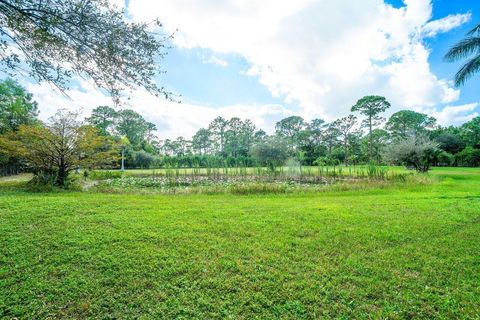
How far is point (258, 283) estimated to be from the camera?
2.60 m

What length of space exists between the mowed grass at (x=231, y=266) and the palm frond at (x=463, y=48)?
35.8 ft

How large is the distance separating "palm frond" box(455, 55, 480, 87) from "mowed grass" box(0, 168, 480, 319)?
34.6 ft

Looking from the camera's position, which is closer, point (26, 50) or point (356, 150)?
point (26, 50)

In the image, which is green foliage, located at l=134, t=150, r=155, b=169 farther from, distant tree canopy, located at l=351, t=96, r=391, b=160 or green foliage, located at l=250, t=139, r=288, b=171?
distant tree canopy, located at l=351, t=96, r=391, b=160

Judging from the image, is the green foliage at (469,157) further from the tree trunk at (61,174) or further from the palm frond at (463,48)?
the tree trunk at (61,174)

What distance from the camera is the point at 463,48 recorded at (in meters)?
11.2

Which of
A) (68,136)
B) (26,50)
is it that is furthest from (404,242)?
(68,136)

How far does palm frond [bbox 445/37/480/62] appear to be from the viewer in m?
10.9

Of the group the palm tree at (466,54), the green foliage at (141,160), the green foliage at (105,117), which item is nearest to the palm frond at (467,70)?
the palm tree at (466,54)

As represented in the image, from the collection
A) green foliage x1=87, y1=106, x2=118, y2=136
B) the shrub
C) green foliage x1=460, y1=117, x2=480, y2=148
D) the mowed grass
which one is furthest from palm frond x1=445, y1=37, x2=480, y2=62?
Answer: green foliage x1=87, y1=106, x2=118, y2=136

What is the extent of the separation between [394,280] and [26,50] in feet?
18.0

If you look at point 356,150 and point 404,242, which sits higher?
point 356,150

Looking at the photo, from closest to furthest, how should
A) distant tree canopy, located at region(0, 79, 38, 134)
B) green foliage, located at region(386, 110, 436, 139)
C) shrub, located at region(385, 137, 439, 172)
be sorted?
distant tree canopy, located at region(0, 79, 38, 134) → shrub, located at region(385, 137, 439, 172) → green foliage, located at region(386, 110, 436, 139)

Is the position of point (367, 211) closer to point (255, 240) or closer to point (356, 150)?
point (255, 240)
